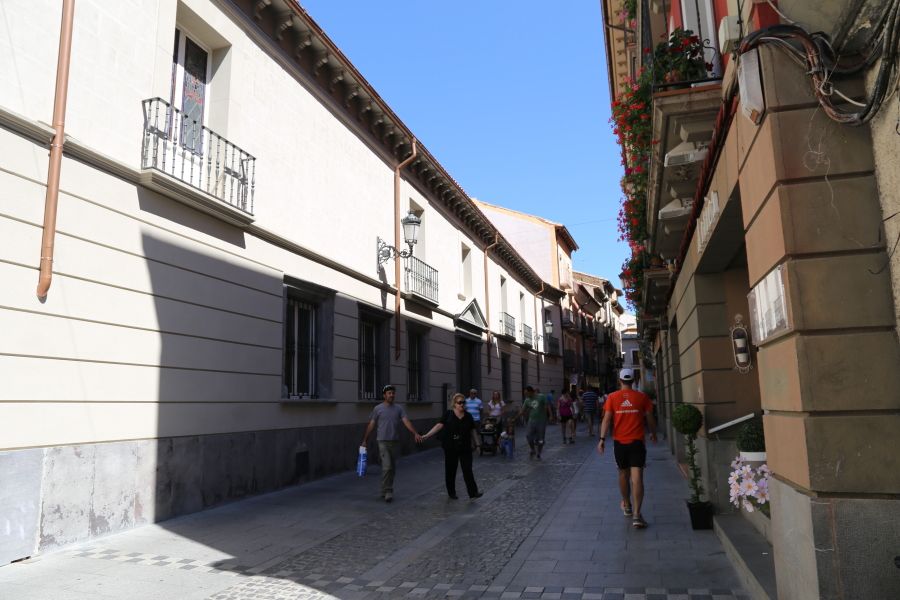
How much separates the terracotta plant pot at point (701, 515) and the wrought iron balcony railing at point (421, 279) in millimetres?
10132

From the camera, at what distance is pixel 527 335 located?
30562 millimetres

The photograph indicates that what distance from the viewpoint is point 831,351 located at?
11.8 ft

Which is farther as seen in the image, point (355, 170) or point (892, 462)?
point (355, 170)

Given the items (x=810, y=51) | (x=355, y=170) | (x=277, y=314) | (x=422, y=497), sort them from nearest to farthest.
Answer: (x=810, y=51) < (x=422, y=497) < (x=277, y=314) < (x=355, y=170)

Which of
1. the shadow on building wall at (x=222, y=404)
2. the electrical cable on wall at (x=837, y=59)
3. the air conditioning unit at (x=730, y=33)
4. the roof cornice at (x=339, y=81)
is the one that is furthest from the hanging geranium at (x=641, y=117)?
the shadow on building wall at (x=222, y=404)

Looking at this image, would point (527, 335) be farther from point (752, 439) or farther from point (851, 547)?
point (851, 547)

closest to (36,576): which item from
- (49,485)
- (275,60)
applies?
(49,485)

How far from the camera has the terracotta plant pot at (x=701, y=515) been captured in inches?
281

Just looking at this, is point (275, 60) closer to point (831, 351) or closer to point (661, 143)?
point (661, 143)

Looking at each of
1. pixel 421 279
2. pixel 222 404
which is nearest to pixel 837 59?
pixel 222 404

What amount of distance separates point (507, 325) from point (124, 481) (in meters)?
20.1

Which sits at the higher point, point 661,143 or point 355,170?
point 355,170

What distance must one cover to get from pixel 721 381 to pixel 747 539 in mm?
2137

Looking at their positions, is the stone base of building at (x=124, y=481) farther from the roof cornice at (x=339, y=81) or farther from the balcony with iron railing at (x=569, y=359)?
the balcony with iron railing at (x=569, y=359)
